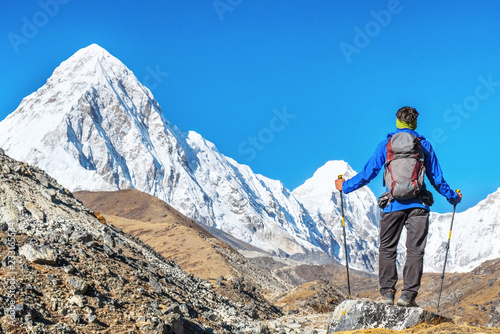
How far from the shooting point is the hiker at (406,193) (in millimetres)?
7914

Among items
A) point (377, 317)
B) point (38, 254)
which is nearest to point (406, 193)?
point (377, 317)

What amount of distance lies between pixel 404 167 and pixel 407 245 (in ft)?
3.74

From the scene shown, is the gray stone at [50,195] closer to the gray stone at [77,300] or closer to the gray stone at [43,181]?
the gray stone at [43,181]

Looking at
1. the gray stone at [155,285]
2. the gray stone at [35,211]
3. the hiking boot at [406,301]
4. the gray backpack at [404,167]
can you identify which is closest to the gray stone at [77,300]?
the gray stone at [155,285]

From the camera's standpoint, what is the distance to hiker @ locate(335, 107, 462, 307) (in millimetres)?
7914

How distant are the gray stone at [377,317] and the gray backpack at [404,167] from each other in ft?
5.47

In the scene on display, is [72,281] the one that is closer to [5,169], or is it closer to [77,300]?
[77,300]

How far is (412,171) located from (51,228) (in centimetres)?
1685

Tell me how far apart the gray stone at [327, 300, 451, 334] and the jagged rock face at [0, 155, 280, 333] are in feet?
28.2

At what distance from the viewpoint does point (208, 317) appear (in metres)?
22.7

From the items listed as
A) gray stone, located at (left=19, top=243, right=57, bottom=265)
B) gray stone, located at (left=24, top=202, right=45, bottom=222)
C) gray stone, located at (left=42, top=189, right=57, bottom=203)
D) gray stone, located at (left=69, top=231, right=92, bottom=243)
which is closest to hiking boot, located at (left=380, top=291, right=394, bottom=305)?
gray stone, located at (left=19, top=243, right=57, bottom=265)

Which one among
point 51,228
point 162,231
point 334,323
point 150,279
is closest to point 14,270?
point 51,228

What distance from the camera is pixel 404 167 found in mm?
7918

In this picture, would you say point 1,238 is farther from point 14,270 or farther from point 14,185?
point 14,185
